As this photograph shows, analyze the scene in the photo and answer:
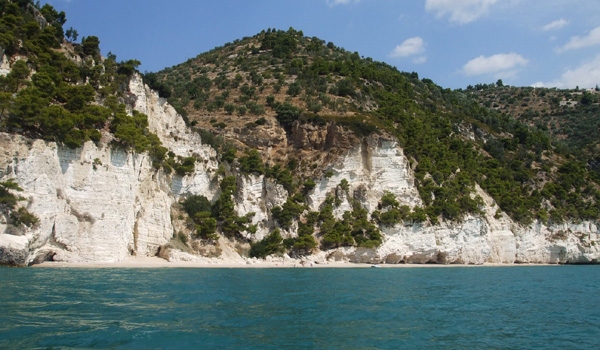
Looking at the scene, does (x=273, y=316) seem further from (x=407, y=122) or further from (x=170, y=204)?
(x=407, y=122)

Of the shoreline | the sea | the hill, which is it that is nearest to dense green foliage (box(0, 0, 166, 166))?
the hill

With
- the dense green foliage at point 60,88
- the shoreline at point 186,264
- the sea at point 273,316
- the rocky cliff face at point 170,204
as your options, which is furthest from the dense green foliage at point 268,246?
the sea at point 273,316

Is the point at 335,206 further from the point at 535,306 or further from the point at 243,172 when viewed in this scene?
the point at 535,306

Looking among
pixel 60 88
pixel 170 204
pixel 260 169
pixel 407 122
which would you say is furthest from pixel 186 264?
pixel 407 122

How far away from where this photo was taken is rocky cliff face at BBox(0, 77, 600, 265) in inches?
1210

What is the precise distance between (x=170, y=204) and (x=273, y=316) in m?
31.0

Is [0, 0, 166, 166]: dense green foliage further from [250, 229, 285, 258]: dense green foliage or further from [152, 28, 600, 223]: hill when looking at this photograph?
[250, 229, 285, 258]: dense green foliage

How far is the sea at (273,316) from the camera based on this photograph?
11.6 metres

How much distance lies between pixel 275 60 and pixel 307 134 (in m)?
33.2

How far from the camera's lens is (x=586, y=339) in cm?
1316

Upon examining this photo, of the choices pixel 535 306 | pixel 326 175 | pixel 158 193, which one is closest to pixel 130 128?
pixel 158 193

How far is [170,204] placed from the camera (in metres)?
44.0

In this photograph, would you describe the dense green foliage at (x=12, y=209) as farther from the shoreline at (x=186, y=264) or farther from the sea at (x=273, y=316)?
the sea at (x=273, y=316)

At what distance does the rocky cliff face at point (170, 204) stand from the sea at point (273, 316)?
27.2ft
